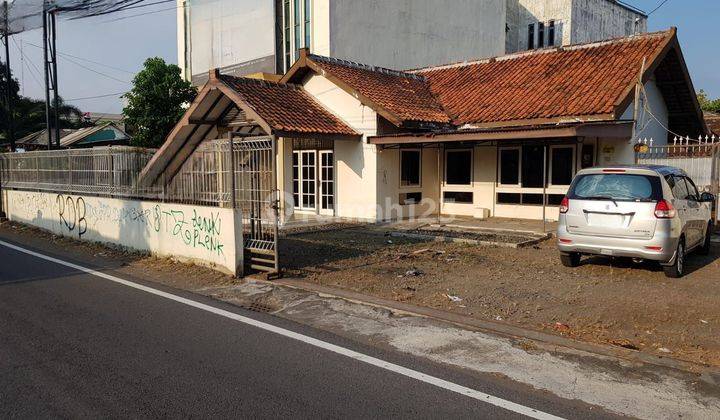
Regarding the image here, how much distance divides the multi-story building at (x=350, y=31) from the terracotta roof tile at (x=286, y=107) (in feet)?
28.7

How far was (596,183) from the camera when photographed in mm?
8875

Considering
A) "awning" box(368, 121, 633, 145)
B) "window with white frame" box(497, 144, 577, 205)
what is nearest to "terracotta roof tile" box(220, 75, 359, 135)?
"awning" box(368, 121, 633, 145)

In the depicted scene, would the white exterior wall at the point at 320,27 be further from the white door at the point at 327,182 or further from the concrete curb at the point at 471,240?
the concrete curb at the point at 471,240

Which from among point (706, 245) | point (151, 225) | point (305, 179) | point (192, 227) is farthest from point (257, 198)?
point (305, 179)

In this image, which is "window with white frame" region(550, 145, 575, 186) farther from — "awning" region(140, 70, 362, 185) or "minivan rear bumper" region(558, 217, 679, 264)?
"minivan rear bumper" region(558, 217, 679, 264)

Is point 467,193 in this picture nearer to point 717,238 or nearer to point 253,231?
point 717,238

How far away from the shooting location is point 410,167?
17.5m

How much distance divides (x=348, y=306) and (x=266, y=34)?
955 inches

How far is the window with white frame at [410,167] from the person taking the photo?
17.2 metres

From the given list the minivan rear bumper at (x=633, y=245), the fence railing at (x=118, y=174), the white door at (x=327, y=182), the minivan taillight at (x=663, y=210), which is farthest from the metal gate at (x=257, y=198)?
the white door at (x=327, y=182)

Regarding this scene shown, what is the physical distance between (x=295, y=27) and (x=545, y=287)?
72.8ft

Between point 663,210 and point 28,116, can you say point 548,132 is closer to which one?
point 663,210

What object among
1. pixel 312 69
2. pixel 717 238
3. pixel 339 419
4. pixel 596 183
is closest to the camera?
pixel 339 419

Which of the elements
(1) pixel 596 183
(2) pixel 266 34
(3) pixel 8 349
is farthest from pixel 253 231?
(2) pixel 266 34
